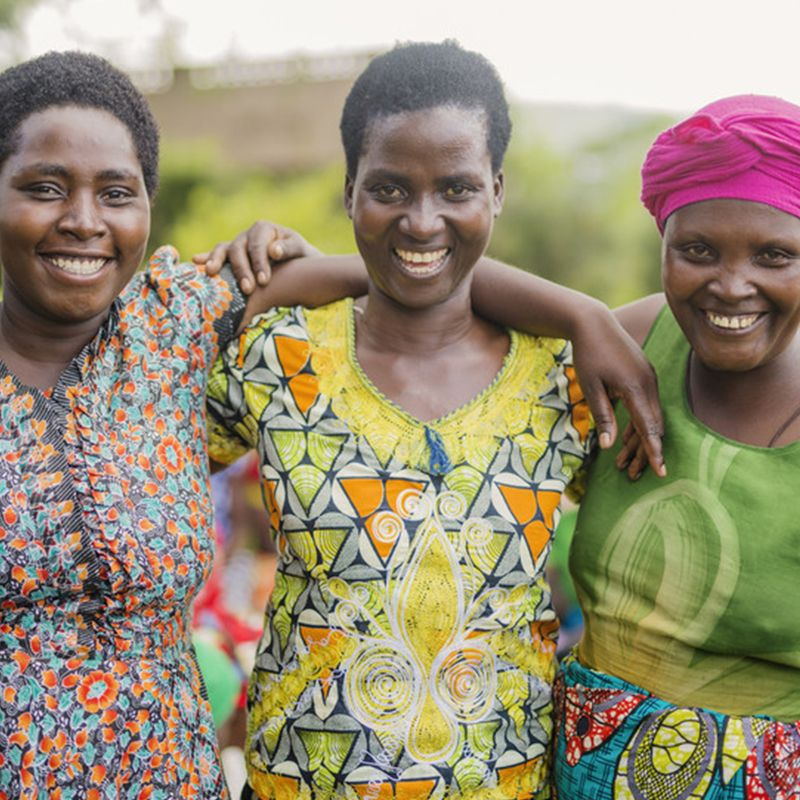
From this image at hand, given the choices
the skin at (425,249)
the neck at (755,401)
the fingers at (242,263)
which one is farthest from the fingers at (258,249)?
the neck at (755,401)

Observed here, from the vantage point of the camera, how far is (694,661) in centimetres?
228

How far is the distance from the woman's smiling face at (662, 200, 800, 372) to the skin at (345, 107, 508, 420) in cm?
41

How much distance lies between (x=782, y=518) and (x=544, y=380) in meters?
0.59

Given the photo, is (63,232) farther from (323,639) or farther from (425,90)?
(323,639)

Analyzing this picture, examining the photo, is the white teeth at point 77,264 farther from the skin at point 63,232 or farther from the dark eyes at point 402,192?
the dark eyes at point 402,192

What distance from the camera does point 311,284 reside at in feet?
8.48

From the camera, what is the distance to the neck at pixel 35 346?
2262mm

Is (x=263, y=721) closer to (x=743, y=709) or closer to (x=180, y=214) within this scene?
(x=743, y=709)

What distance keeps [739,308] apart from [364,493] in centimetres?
82

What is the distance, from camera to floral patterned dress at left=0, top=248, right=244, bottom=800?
2.06 metres

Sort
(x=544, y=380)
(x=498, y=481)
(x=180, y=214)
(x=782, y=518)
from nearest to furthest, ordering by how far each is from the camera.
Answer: (x=782, y=518) → (x=498, y=481) → (x=544, y=380) → (x=180, y=214)

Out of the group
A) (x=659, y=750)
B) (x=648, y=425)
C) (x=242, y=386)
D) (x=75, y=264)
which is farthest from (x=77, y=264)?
(x=659, y=750)

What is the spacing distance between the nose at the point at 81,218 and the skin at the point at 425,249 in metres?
0.54

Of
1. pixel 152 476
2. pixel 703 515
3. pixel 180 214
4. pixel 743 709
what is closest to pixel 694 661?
pixel 743 709
